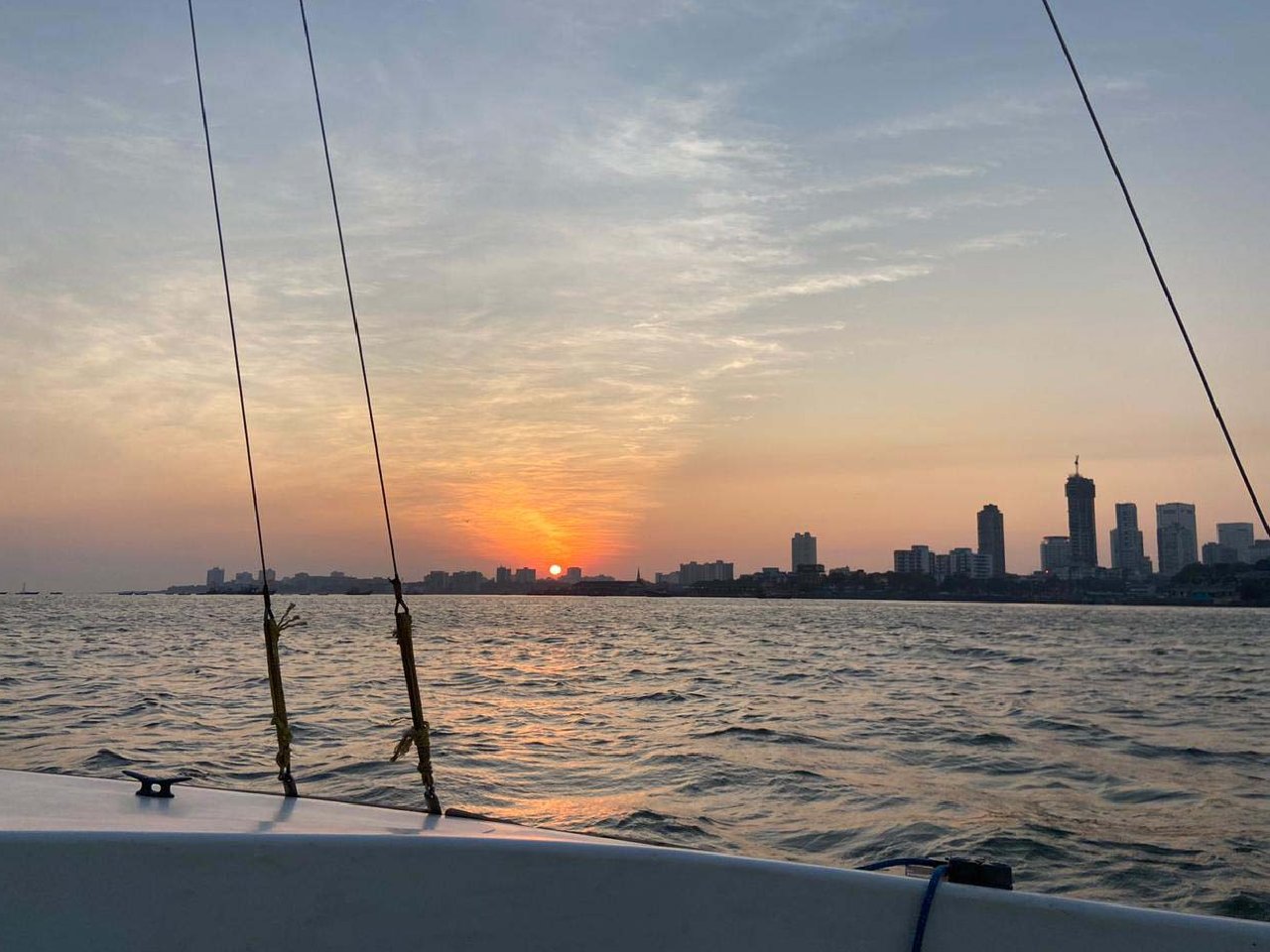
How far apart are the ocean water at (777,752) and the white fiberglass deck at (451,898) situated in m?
4.21

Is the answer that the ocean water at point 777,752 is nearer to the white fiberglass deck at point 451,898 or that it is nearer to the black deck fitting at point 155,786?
the black deck fitting at point 155,786

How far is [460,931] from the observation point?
2461 millimetres

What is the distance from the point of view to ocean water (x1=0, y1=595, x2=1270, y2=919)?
7.66 metres

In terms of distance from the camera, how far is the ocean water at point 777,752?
7656mm

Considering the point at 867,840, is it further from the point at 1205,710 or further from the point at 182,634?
the point at 182,634

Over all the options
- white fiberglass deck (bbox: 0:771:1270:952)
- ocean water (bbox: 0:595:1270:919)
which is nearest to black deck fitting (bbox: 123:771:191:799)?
white fiberglass deck (bbox: 0:771:1270:952)

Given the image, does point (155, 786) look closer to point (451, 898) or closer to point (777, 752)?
point (451, 898)

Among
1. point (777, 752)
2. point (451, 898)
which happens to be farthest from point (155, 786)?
point (777, 752)

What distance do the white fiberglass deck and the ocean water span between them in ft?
13.8

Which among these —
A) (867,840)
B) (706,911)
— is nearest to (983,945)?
(706,911)

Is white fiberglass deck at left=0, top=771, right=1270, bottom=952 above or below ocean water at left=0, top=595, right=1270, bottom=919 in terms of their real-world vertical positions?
above

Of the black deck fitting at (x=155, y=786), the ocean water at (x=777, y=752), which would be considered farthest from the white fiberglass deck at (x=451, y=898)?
the ocean water at (x=777, y=752)

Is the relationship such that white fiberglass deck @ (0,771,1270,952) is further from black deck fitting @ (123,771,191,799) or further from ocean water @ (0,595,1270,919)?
ocean water @ (0,595,1270,919)

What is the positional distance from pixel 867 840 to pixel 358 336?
5.68 metres
